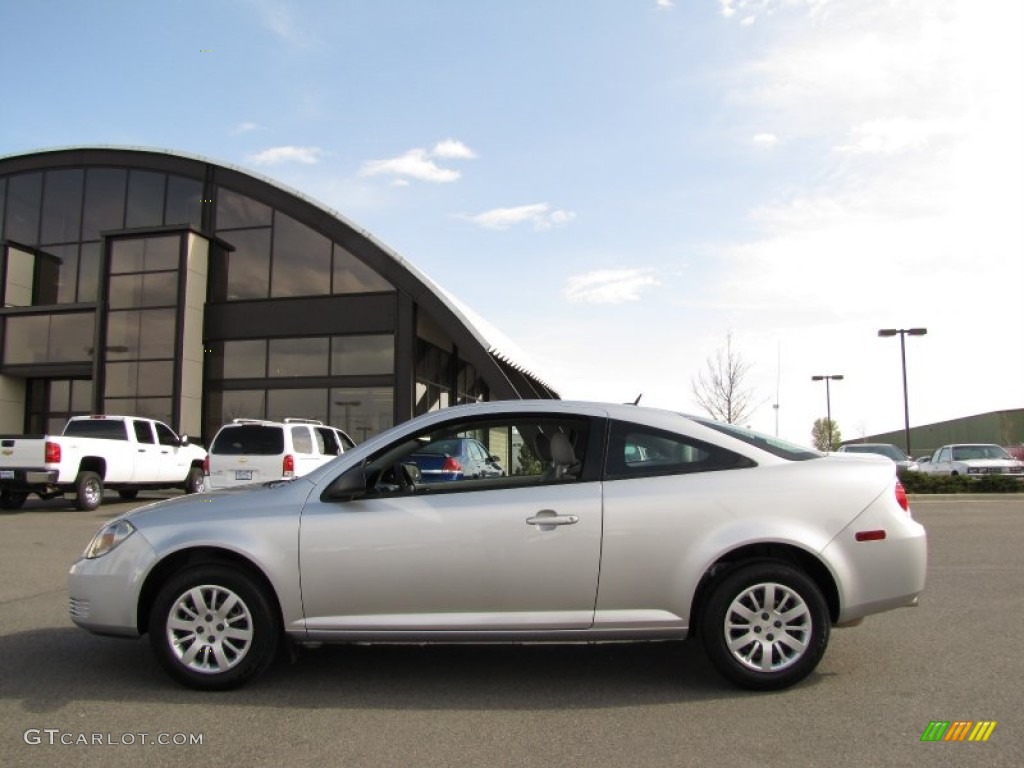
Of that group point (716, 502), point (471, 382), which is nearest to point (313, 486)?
point (716, 502)

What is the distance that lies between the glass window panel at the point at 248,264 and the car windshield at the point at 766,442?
2107 centimetres

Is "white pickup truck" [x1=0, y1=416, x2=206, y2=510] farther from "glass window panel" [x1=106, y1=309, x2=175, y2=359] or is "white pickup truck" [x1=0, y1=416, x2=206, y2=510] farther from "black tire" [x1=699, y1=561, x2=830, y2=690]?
"black tire" [x1=699, y1=561, x2=830, y2=690]

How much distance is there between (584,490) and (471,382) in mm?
24369

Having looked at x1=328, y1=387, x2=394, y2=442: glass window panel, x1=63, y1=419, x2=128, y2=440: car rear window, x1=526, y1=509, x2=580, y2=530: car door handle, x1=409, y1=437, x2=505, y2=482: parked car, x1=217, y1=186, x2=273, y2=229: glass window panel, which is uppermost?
x1=217, y1=186, x2=273, y2=229: glass window panel

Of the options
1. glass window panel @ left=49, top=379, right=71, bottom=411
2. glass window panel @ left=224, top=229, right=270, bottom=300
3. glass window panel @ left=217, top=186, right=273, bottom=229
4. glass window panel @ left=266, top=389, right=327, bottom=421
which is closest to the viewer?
glass window panel @ left=266, top=389, right=327, bottom=421

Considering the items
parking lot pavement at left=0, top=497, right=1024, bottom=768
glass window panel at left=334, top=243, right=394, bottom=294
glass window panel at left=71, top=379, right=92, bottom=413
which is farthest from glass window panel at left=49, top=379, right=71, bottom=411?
parking lot pavement at left=0, top=497, right=1024, bottom=768

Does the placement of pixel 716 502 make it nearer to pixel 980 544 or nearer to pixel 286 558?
pixel 286 558

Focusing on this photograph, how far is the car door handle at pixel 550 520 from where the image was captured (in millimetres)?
4551

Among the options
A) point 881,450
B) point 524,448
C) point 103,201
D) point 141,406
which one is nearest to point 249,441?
point 524,448

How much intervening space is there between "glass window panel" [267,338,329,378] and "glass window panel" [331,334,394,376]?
0.32m

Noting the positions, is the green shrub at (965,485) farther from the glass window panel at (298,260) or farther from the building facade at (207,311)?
the glass window panel at (298,260)

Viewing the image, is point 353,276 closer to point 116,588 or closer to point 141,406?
point 141,406

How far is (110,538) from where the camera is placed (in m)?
4.86

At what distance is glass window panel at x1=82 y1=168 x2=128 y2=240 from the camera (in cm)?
2575
